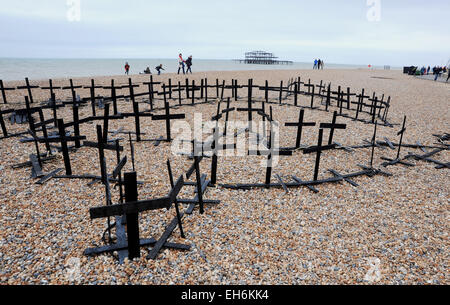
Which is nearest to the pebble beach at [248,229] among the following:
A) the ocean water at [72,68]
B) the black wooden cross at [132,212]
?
the black wooden cross at [132,212]

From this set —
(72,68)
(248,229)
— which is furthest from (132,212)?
(72,68)

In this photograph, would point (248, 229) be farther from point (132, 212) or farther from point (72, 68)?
point (72, 68)

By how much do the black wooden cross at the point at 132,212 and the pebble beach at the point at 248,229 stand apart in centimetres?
15

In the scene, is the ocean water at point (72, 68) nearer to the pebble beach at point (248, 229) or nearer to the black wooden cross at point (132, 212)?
the pebble beach at point (248, 229)

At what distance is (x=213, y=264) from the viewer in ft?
14.7

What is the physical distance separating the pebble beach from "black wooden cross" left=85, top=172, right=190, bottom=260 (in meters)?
0.15

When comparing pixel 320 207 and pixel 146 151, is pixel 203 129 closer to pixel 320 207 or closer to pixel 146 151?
pixel 146 151

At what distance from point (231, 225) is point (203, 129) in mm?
8075

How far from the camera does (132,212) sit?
4082 mm

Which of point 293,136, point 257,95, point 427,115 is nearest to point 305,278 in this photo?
point 293,136

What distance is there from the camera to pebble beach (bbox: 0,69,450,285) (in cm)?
428

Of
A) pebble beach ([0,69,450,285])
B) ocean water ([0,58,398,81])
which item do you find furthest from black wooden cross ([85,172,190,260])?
ocean water ([0,58,398,81])

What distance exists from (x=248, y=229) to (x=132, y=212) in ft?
8.34

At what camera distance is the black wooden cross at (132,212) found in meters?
3.91
